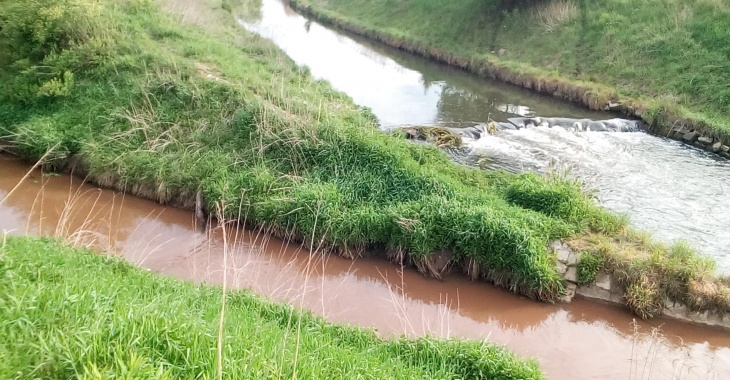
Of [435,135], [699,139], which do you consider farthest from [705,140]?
[435,135]

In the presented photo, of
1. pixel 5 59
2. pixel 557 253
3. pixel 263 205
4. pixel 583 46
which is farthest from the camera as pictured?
pixel 583 46

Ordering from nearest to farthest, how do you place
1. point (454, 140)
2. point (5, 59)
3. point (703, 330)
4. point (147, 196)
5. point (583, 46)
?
point (703, 330)
point (147, 196)
point (5, 59)
point (454, 140)
point (583, 46)

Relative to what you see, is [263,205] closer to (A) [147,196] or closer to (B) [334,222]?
(B) [334,222]

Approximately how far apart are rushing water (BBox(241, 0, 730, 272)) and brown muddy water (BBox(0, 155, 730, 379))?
2.90 meters

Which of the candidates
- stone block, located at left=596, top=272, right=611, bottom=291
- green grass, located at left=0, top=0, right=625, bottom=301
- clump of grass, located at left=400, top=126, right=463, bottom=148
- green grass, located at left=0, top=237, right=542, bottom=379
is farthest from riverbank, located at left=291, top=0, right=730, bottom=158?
green grass, located at left=0, top=237, right=542, bottom=379

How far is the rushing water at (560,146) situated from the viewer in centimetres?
1089

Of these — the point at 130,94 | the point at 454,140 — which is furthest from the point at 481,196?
the point at 130,94

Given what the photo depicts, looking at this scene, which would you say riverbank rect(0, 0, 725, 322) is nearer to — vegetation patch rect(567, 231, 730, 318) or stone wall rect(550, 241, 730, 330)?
vegetation patch rect(567, 231, 730, 318)

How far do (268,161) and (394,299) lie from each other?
4091 mm

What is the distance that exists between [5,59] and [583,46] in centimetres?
2087

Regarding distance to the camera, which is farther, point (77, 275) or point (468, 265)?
point (468, 265)

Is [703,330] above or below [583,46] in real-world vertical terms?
below

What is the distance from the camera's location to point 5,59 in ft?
40.5

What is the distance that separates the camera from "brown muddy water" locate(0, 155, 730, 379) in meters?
7.11
